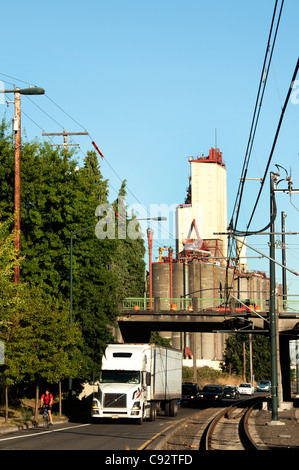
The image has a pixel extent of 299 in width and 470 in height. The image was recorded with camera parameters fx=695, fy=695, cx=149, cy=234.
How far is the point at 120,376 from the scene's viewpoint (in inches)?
1316

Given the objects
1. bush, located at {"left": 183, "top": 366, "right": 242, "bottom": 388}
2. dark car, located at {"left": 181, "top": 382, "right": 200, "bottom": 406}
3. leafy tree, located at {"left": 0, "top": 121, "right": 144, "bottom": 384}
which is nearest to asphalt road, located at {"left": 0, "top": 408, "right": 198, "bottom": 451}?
leafy tree, located at {"left": 0, "top": 121, "right": 144, "bottom": 384}

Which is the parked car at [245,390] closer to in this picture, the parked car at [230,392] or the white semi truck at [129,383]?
the parked car at [230,392]

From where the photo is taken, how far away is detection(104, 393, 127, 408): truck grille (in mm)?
31969

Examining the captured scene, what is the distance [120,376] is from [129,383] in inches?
24.4

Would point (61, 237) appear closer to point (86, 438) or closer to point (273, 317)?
point (273, 317)

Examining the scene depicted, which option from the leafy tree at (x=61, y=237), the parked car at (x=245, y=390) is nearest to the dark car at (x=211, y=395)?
the leafy tree at (x=61, y=237)

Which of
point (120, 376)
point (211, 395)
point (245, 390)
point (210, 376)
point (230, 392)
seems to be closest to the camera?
point (120, 376)

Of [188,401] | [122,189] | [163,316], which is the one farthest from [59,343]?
[122,189]

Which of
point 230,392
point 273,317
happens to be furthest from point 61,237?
point 230,392

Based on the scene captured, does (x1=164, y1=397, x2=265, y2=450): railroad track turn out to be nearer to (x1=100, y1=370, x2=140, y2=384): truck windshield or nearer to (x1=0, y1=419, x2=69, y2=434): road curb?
(x1=100, y1=370, x2=140, y2=384): truck windshield

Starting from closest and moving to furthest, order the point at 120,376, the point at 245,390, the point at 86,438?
the point at 86,438
the point at 120,376
the point at 245,390

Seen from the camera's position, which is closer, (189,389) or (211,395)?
(189,389)

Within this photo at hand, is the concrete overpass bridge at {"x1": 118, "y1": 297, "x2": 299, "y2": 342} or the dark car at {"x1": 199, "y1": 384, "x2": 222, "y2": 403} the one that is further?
the dark car at {"x1": 199, "y1": 384, "x2": 222, "y2": 403}
